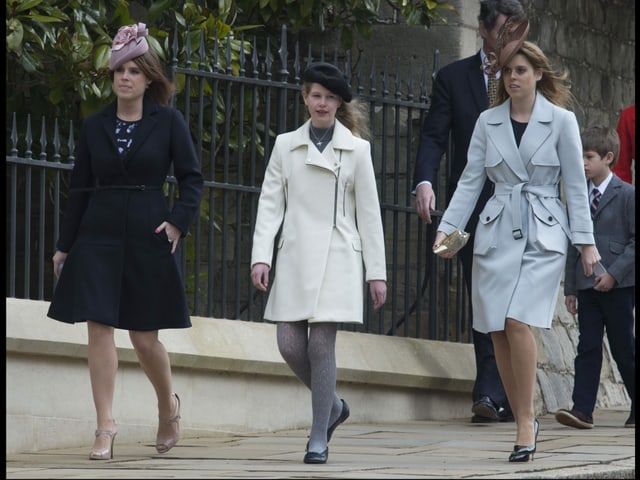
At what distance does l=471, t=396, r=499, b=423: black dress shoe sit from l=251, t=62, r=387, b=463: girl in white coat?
179 centimetres

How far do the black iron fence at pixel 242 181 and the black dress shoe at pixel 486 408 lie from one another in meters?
0.69

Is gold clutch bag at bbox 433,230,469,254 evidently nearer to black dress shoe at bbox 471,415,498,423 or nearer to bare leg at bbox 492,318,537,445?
bare leg at bbox 492,318,537,445

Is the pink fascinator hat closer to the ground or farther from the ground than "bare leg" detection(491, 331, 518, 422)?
farther from the ground

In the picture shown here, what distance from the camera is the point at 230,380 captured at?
26.2 ft

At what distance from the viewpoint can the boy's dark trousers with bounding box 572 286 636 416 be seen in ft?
27.2

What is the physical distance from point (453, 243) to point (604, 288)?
1704 millimetres

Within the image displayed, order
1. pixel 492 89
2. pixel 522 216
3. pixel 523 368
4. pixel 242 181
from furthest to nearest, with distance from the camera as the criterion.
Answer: pixel 492 89
pixel 242 181
pixel 522 216
pixel 523 368

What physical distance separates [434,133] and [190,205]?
6.64 feet

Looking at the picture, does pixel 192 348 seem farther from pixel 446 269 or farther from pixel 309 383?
pixel 446 269

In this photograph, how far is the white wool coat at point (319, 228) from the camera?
21.9ft

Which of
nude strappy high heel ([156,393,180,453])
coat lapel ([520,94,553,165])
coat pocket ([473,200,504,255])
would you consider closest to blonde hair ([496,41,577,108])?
coat lapel ([520,94,553,165])

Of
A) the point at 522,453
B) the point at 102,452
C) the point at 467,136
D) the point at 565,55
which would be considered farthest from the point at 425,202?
the point at 565,55

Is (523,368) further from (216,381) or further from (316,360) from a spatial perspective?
(216,381)

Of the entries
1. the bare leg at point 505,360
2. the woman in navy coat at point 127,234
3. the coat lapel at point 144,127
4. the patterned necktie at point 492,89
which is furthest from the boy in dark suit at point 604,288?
the coat lapel at point 144,127
